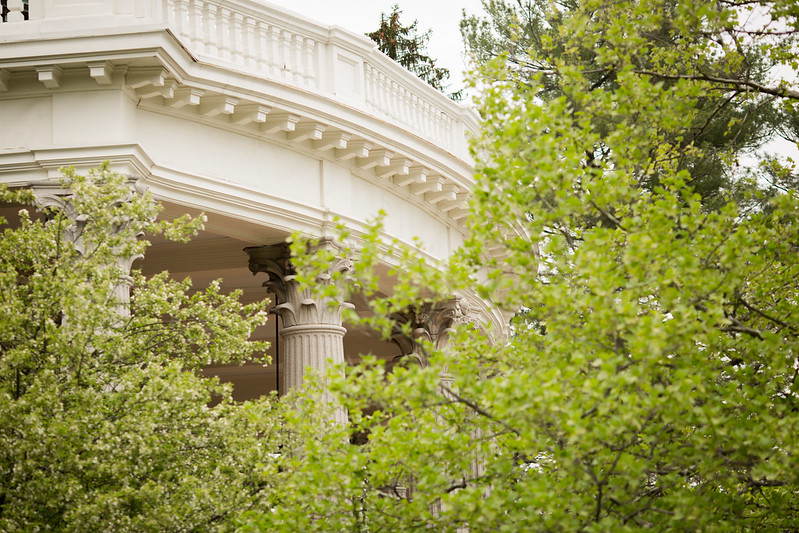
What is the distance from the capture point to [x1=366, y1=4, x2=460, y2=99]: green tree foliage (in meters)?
39.0

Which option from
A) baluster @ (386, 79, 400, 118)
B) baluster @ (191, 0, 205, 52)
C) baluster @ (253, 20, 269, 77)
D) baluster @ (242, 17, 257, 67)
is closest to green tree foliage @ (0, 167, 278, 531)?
baluster @ (191, 0, 205, 52)

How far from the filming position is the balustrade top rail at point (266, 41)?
551 inches

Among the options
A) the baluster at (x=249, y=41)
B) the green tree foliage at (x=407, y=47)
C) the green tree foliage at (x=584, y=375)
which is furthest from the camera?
the green tree foliage at (x=407, y=47)

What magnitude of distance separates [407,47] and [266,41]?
2464cm

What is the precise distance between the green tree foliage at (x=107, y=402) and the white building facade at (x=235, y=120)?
2.78m

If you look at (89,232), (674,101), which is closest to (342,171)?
(89,232)

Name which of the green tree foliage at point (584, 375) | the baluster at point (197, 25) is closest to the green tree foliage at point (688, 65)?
the green tree foliage at point (584, 375)

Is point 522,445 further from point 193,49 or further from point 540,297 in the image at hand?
point 193,49

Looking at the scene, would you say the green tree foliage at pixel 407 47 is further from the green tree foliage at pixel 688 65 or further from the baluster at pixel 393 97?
the baluster at pixel 393 97

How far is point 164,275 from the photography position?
11.3 meters

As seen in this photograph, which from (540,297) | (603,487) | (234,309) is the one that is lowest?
(603,487)

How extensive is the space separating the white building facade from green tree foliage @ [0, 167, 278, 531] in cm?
278

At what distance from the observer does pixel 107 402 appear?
9812mm

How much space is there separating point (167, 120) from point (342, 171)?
3.34 metres
